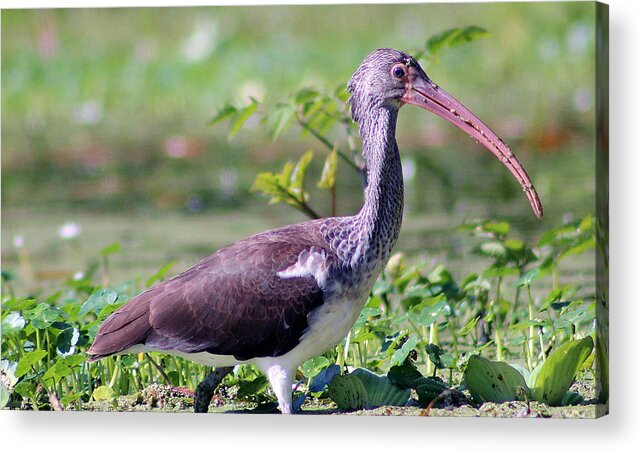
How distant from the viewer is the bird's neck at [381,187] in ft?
19.4

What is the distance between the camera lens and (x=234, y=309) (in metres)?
5.86

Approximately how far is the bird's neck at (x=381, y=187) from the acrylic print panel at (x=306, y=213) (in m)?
0.01

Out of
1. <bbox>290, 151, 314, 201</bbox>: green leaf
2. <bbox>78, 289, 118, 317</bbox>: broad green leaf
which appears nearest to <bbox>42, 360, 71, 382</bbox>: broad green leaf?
<bbox>78, 289, 118, 317</bbox>: broad green leaf

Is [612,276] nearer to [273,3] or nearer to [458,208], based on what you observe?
[273,3]

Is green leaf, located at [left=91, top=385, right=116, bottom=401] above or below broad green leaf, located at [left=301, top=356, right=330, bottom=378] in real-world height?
below

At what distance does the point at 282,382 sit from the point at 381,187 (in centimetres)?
94

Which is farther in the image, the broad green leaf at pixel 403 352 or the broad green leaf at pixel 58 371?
the broad green leaf at pixel 58 371

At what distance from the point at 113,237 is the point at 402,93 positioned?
3674 mm

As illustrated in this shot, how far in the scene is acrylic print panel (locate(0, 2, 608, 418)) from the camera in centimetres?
592

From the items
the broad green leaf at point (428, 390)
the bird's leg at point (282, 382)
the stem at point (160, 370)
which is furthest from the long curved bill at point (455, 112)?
the stem at point (160, 370)

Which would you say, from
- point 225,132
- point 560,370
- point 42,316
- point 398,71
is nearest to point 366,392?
point 560,370

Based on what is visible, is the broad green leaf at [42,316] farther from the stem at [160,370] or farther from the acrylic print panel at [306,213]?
the stem at [160,370]

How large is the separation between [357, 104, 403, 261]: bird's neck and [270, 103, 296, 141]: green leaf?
2.05 ft

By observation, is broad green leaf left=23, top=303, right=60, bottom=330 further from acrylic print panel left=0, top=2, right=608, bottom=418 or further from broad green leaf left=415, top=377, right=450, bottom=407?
broad green leaf left=415, top=377, right=450, bottom=407
